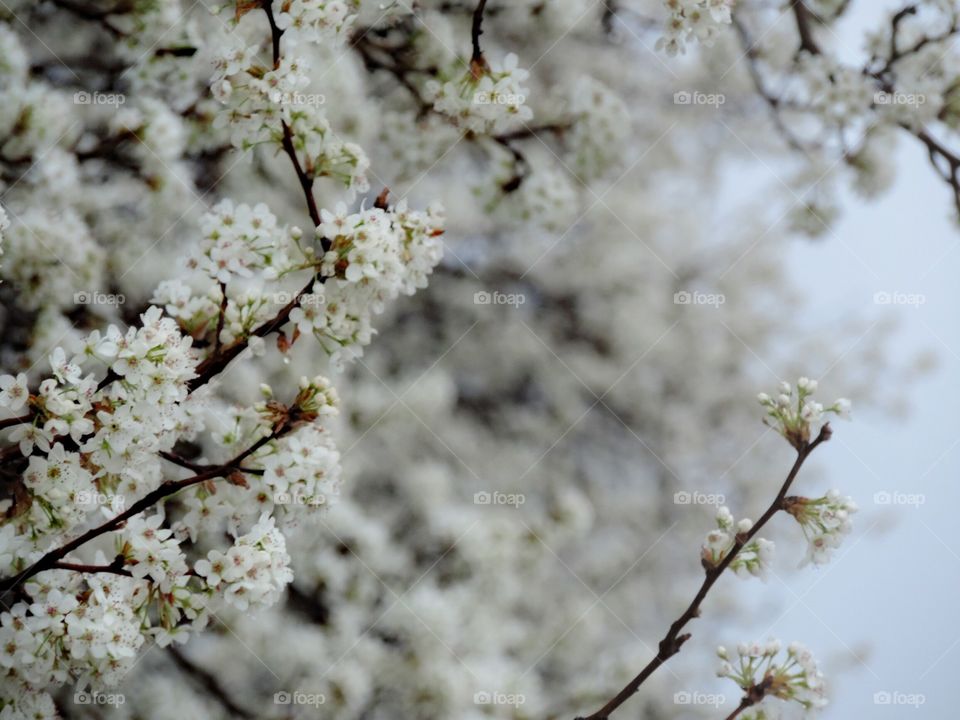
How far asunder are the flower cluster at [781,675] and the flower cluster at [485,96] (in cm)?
98

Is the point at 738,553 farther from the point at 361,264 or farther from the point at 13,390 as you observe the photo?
the point at 13,390

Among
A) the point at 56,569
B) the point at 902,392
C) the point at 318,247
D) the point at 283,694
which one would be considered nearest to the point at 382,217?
the point at 318,247

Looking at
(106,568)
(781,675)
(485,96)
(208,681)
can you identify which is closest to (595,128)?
(485,96)

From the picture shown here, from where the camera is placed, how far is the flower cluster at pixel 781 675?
1487 mm

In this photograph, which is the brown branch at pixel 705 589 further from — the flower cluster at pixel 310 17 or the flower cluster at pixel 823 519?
the flower cluster at pixel 310 17

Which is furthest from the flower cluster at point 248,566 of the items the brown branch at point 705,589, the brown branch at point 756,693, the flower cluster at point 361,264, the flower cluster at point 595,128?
the flower cluster at point 595,128

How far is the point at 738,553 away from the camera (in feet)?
5.18

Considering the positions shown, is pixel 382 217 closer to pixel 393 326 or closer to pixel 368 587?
pixel 393 326

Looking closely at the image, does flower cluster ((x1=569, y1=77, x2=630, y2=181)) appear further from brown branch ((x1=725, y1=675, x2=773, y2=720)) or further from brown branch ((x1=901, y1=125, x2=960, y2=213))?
brown branch ((x1=725, y1=675, x2=773, y2=720))

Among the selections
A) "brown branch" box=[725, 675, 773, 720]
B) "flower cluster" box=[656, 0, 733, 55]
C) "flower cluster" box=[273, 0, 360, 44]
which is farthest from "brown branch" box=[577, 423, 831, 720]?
"flower cluster" box=[273, 0, 360, 44]

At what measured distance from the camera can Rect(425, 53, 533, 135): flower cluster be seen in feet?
5.33

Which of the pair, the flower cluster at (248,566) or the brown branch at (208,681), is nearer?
the flower cluster at (248,566)

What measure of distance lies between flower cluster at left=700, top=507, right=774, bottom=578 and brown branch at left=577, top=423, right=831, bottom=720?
0.03 ft

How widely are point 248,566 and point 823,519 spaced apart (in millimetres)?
903
